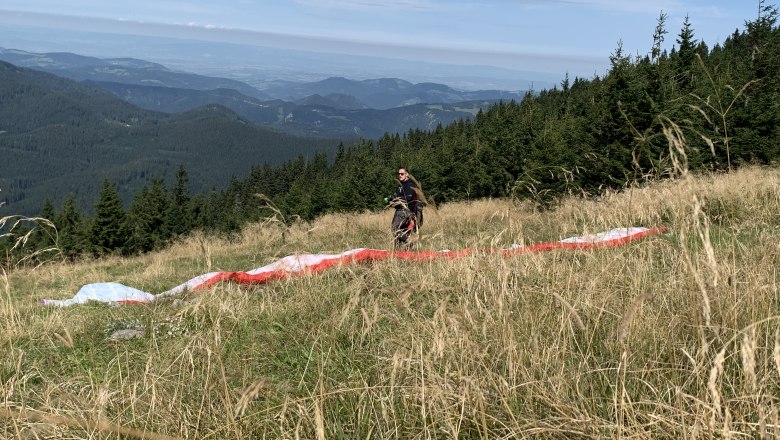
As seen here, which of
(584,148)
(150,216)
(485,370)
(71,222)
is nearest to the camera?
(485,370)

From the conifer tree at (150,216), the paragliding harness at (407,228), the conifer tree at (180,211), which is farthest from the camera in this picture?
the conifer tree at (180,211)

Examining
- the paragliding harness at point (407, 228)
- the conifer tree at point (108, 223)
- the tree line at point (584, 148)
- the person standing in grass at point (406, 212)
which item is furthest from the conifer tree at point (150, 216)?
the paragliding harness at point (407, 228)

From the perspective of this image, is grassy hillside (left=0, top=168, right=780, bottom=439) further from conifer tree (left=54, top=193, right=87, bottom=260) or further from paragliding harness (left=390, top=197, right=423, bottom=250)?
conifer tree (left=54, top=193, right=87, bottom=260)

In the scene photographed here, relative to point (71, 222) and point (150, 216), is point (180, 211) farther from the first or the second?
point (71, 222)

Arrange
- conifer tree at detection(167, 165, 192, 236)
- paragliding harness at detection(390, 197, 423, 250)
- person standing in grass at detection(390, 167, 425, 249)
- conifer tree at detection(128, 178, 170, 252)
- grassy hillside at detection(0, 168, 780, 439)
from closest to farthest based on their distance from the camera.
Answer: grassy hillside at detection(0, 168, 780, 439)
person standing in grass at detection(390, 167, 425, 249)
paragliding harness at detection(390, 197, 423, 250)
conifer tree at detection(128, 178, 170, 252)
conifer tree at detection(167, 165, 192, 236)

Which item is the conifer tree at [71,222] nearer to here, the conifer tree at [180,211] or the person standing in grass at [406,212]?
the conifer tree at [180,211]

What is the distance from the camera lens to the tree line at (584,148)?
5.25 metres

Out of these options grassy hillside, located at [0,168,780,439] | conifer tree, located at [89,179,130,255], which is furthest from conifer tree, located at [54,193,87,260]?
grassy hillside, located at [0,168,780,439]

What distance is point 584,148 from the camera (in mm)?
24703

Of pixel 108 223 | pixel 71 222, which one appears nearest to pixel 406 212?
pixel 108 223

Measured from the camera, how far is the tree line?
5.25 m

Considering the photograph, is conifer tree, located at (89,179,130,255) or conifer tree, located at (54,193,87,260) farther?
conifer tree, located at (54,193,87,260)

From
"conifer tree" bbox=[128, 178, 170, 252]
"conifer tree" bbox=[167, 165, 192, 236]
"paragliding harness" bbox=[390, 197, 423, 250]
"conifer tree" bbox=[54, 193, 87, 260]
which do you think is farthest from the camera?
"conifer tree" bbox=[167, 165, 192, 236]

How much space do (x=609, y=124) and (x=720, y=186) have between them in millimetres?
17331
